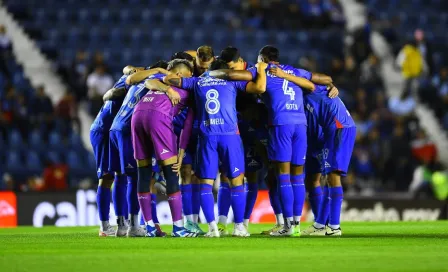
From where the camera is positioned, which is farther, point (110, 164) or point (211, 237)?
point (110, 164)

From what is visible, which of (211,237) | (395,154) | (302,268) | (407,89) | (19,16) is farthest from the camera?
(19,16)

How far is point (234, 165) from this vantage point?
12.0 metres

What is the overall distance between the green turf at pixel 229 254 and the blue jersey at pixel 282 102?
1530 mm

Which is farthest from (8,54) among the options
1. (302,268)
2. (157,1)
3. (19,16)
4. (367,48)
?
(302,268)

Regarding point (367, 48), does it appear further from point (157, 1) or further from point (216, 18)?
point (157, 1)

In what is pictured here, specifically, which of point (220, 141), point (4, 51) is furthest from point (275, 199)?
point (4, 51)

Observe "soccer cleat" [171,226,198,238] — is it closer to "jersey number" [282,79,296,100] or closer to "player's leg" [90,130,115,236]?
"player's leg" [90,130,115,236]

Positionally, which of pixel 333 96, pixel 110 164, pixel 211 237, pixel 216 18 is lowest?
pixel 211 237

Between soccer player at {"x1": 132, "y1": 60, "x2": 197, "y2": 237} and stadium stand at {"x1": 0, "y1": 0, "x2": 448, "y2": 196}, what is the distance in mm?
10377

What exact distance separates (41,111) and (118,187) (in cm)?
1063

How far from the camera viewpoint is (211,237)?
12039mm

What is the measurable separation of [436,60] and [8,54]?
11.6 metres

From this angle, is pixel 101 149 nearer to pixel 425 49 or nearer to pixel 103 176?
pixel 103 176

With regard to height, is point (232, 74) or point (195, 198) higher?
point (232, 74)
